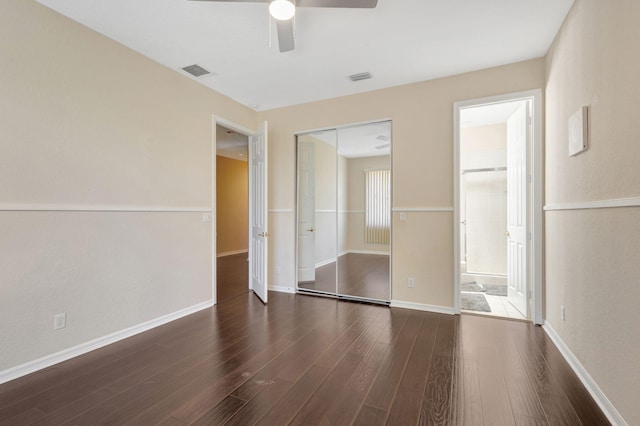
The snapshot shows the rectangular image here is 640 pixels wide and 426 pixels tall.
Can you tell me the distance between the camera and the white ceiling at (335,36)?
7.29 feet

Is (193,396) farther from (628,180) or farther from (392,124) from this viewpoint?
(392,124)

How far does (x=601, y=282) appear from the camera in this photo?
1.76 m

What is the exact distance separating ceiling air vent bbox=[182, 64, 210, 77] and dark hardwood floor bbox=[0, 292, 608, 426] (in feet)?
9.00

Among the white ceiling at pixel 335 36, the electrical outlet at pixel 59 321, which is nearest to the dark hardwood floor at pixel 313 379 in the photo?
the electrical outlet at pixel 59 321

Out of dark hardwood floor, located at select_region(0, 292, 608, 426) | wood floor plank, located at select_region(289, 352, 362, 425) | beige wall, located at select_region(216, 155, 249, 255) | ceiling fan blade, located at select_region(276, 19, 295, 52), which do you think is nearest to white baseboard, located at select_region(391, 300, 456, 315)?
dark hardwood floor, located at select_region(0, 292, 608, 426)

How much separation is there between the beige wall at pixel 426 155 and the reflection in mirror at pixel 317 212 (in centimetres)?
61

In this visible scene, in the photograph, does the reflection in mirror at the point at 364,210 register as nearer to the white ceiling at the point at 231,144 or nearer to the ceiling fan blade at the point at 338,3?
the ceiling fan blade at the point at 338,3

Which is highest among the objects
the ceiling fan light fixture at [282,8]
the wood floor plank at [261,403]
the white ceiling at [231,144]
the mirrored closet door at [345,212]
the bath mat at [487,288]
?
the white ceiling at [231,144]

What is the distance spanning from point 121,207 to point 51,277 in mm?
744

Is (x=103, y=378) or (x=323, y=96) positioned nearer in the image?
(x=103, y=378)

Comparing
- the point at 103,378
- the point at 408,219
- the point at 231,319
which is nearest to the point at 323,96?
the point at 408,219

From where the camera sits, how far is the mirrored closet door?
3.79m

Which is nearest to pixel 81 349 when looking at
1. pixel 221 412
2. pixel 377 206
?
pixel 221 412

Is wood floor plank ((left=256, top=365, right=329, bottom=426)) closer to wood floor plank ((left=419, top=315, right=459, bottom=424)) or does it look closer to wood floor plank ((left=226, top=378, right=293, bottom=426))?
wood floor plank ((left=226, top=378, right=293, bottom=426))
